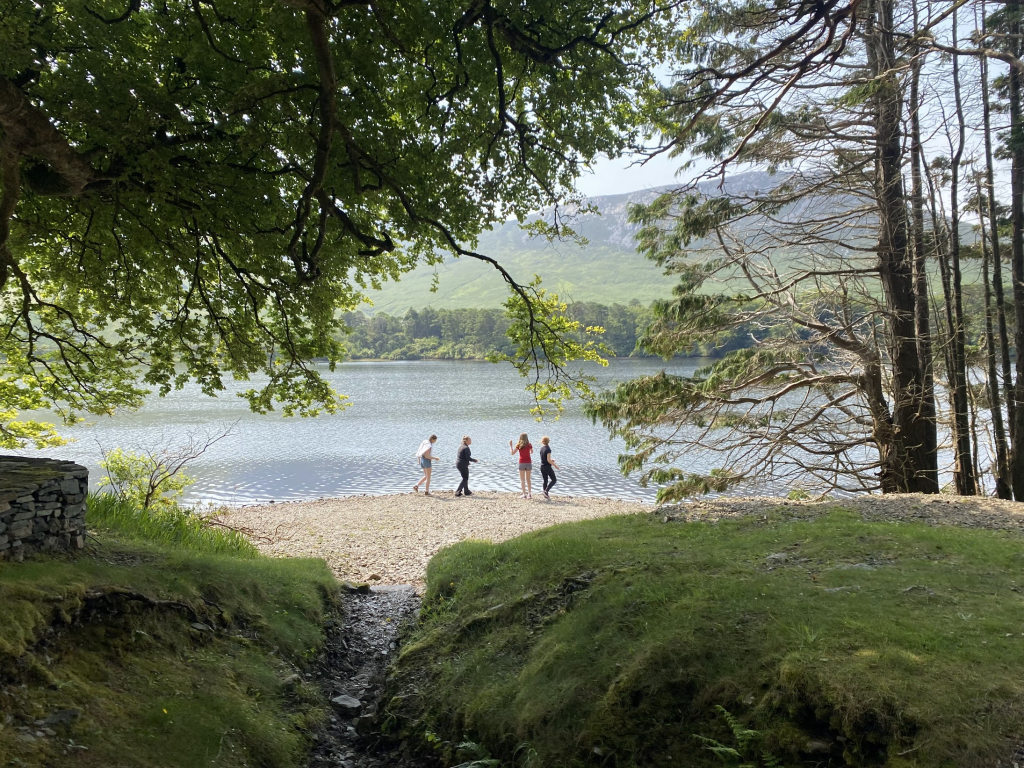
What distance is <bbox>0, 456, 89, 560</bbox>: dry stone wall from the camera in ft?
17.2

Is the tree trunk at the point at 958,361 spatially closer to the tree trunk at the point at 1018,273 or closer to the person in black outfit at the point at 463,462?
the tree trunk at the point at 1018,273

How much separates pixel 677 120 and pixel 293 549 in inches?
419

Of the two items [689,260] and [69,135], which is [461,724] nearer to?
[69,135]

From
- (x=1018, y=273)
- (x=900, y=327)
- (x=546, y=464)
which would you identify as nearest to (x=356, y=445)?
(x=546, y=464)

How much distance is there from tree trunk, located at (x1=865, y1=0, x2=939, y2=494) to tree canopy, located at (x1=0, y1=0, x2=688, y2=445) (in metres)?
6.14

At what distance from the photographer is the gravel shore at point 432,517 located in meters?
7.90

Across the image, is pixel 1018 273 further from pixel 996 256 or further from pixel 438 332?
pixel 438 332

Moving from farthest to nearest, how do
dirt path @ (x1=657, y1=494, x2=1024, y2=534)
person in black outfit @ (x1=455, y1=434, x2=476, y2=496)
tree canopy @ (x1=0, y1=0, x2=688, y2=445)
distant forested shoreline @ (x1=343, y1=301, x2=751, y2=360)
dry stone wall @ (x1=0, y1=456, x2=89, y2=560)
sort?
distant forested shoreline @ (x1=343, y1=301, x2=751, y2=360), person in black outfit @ (x1=455, y1=434, x2=476, y2=496), dirt path @ (x1=657, y1=494, x2=1024, y2=534), tree canopy @ (x1=0, y1=0, x2=688, y2=445), dry stone wall @ (x1=0, y1=456, x2=89, y2=560)

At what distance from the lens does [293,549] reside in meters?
12.6

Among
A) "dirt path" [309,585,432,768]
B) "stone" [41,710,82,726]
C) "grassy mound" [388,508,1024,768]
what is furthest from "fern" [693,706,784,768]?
"stone" [41,710,82,726]

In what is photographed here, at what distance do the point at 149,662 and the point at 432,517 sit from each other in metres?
11.5

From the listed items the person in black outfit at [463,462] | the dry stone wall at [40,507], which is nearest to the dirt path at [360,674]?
the dry stone wall at [40,507]

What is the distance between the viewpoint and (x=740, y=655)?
13.3ft

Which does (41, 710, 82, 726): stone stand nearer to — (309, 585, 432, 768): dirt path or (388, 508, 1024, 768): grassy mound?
(309, 585, 432, 768): dirt path
